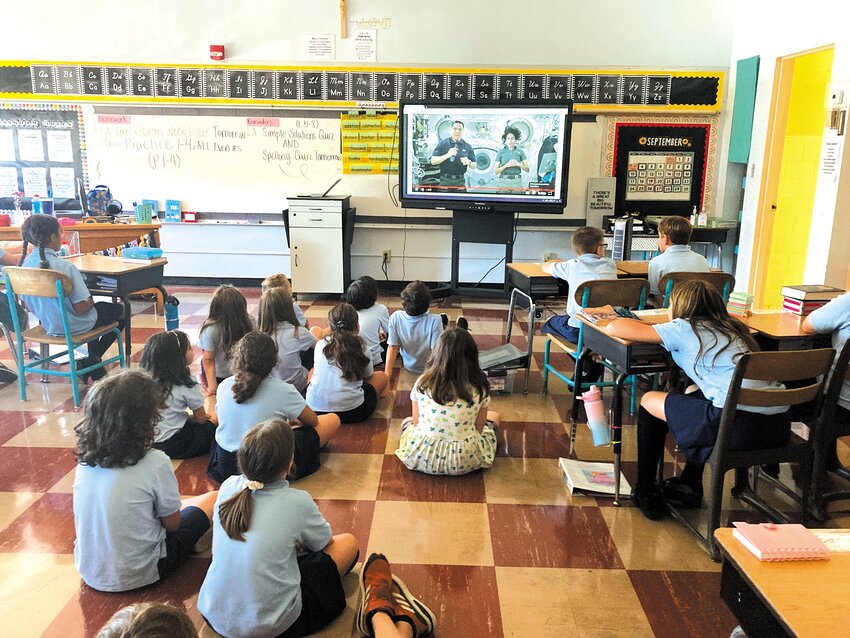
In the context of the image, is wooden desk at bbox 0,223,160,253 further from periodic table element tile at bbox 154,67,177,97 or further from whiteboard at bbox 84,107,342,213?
periodic table element tile at bbox 154,67,177,97

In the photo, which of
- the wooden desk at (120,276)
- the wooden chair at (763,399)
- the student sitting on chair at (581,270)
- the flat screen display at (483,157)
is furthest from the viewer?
the flat screen display at (483,157)

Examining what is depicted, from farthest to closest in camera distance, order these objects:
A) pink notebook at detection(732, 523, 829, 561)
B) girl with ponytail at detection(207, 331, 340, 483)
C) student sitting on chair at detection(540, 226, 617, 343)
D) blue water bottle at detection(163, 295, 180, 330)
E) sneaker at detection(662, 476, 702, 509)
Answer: blue water bottle at detection(163, 295, 180, 330), student sitting on chair at detection(540, 226, 617, 343), sneaker at detection(662, 476, 702, 509), girl with ponytail at detection(207, 331, 340, 483), pink notebook at detection(732, 523, 829, 561)

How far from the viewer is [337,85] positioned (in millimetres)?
6645

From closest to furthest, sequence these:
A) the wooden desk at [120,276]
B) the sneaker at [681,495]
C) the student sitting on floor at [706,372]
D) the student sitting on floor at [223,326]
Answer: the student sitting on floor at [706,372] → the sneaker at [681,495] → the student sitting on floor at [223,326] → the wooden desk at [120,276]

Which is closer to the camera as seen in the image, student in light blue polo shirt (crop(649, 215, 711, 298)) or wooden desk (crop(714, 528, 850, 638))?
wooden desk (crop(714, 528, 850, 638))

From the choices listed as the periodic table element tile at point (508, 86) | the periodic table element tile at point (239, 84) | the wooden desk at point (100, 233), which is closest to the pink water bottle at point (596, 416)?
the wooden desk at point (100, 233)

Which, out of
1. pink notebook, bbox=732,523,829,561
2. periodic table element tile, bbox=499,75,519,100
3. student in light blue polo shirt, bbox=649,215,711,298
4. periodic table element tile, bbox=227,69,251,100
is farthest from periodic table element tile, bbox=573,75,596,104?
pink notebook, bbox=732,523,829,561

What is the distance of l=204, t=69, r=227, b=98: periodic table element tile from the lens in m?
6.64

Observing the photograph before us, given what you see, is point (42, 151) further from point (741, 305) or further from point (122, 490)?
point (741, 305)

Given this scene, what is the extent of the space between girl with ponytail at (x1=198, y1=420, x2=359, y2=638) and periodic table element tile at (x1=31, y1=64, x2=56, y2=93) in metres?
6.24

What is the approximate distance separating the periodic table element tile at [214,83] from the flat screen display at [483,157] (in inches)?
71.8

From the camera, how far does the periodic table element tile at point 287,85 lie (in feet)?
21.8

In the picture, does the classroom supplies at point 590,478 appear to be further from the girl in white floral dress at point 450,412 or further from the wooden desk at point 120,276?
the wooden desk at point 120,276

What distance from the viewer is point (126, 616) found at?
1121 mm
